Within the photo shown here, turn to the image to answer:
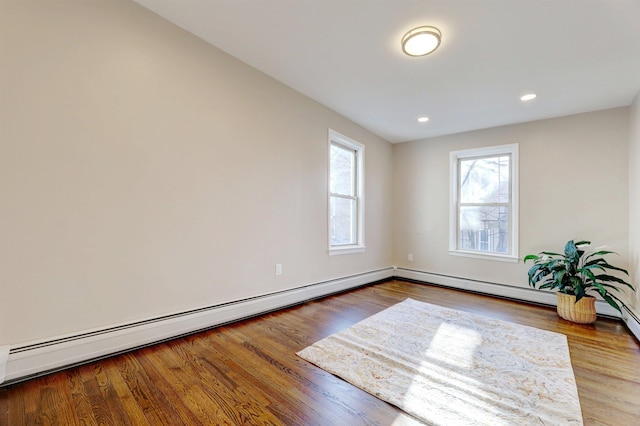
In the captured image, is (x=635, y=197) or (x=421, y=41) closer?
(x=421, y=41)

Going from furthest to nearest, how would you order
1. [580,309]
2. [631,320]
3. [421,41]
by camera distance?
[580,309] → [631,320] → [421,41]

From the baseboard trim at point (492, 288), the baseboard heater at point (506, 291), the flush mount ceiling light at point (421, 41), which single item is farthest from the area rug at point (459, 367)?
the flush mount ceiling light at point (421, 41)

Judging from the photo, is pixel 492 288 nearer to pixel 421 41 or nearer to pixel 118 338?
pixel 421 41

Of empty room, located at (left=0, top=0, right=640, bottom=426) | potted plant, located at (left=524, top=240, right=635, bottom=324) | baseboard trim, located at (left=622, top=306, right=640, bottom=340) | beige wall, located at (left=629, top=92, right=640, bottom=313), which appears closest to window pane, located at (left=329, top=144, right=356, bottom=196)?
empty room, located at (left=0, top=0, right=640, bottom=426)

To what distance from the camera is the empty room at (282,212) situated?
155cm

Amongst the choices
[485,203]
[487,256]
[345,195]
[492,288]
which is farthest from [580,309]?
[345,195]

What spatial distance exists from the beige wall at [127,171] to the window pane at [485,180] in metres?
3.00

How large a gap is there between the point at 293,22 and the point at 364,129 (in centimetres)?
246

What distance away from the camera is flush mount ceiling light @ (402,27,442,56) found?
2.03 meters

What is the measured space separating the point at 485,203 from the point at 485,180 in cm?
36

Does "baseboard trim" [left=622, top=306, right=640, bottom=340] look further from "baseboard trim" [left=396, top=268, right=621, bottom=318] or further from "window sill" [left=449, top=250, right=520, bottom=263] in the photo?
"window sill" [left=449, top=250, right=520, bottom=263]

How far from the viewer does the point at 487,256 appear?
397 cm

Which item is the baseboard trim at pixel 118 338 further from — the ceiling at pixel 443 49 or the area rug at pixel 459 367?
the ceiling at pixel 443 49

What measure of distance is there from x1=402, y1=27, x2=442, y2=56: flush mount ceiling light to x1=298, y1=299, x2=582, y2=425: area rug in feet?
7.88
